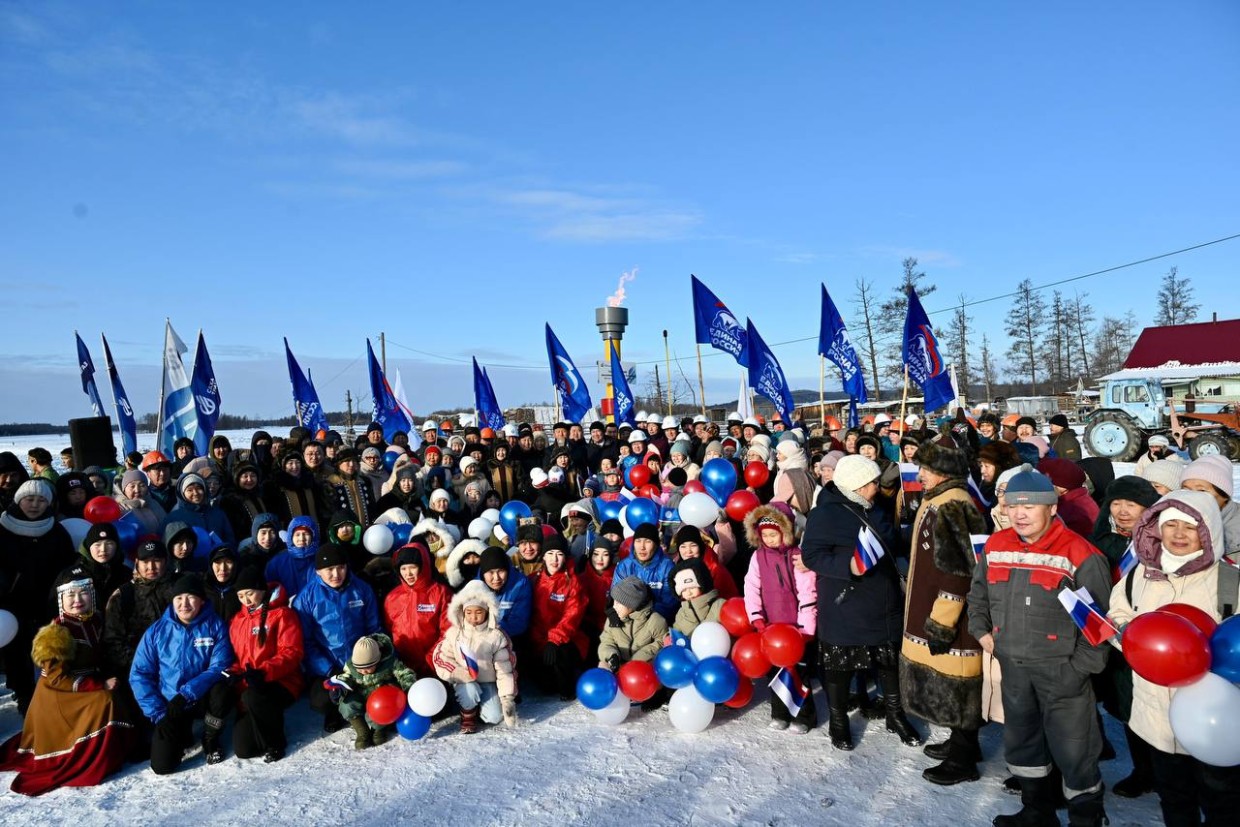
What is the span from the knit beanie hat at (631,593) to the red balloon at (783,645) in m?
0.99

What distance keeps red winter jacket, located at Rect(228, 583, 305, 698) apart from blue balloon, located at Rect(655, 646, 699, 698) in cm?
239

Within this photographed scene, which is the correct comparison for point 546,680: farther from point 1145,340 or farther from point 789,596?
point 1145,340

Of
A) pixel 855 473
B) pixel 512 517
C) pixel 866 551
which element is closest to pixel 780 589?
pixel 866 551

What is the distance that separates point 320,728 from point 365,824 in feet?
4.73

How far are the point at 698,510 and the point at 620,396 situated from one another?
8.58 meters

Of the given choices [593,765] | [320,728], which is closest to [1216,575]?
[593,765]

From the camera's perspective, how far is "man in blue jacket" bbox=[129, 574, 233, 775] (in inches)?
177

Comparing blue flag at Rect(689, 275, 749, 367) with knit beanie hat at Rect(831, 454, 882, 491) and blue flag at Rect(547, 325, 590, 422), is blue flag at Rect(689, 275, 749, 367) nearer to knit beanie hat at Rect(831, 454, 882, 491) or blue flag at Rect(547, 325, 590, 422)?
blue flag at Rect(547, 325, 590, 422)

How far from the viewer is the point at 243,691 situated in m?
4.68

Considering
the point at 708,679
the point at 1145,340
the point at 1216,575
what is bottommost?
the point at 708,679

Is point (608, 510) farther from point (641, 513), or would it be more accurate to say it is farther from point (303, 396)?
point (303, 396)

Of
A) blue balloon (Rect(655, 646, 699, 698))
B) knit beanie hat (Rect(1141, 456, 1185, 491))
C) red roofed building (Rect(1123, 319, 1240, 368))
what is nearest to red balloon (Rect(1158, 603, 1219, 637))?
knit beanie hat (Rect(1141, 456, 1185, 491))

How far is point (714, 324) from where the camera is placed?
1204 cm

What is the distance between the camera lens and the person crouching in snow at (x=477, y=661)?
15.9 ft
